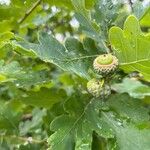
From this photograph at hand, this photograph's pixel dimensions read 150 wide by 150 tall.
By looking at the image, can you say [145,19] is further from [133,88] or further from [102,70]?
[133,88]

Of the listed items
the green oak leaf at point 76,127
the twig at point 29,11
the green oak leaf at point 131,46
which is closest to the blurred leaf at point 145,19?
the green oak leaf at point 131,46

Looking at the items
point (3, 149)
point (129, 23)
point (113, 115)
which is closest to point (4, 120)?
point (3, 149)

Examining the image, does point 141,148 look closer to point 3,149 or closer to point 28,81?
point 28,81

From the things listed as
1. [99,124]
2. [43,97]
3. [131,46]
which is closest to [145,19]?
[131,46]

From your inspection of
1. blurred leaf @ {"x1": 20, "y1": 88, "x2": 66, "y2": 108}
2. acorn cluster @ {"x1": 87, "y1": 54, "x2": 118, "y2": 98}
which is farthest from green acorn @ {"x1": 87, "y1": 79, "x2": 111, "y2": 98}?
blurred leaf @ {"x1": 20, "y1": 88, "x2": 66, "y2": 108}

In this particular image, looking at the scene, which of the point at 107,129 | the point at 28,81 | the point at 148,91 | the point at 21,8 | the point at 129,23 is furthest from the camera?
the point at 148,91

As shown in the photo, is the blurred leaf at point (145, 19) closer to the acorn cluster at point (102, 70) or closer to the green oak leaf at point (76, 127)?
the acorn cluster at point (102, 70)
